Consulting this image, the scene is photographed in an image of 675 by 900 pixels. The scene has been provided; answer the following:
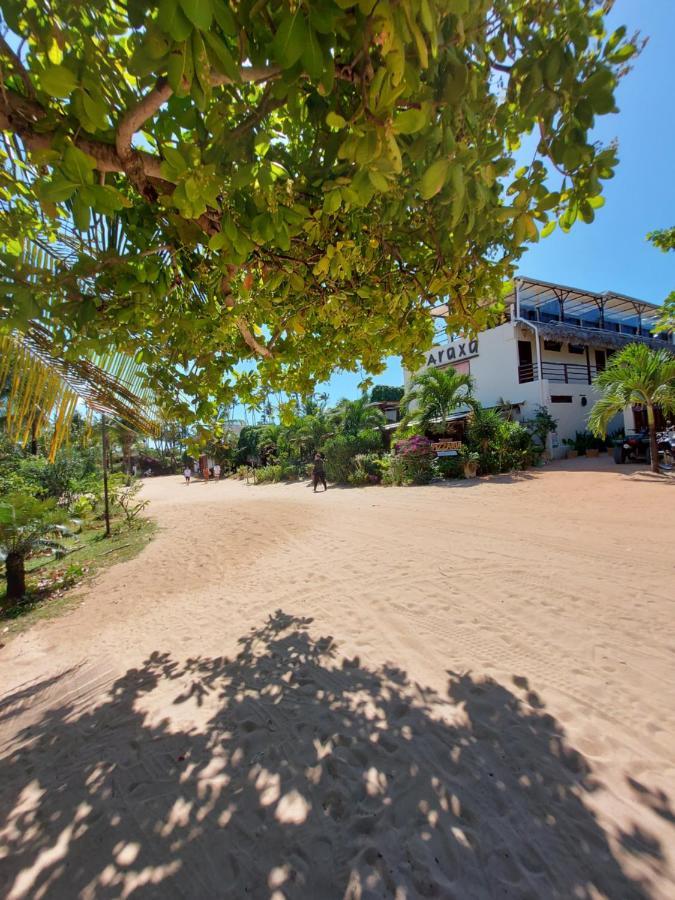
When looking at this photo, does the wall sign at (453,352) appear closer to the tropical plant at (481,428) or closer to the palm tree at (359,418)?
the palm tree at (359,418)

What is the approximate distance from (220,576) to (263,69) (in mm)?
6150

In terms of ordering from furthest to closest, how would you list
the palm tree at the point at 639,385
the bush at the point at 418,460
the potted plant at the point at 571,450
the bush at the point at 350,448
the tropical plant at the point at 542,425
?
the bush at the point at 350,448 < the potted plant at the point at 571,450 < the tropical plant at the point at 542,425 < the bush at the point at 418,460 < the palm tree at the point at 639,385

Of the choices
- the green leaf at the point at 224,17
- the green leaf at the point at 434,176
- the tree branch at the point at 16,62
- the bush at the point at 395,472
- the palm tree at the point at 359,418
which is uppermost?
the palm tree at the point at 359,418

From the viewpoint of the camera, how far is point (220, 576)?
6.21m

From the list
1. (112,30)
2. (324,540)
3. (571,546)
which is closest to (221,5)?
(112,30)

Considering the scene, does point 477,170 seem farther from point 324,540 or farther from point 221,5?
point 324,540

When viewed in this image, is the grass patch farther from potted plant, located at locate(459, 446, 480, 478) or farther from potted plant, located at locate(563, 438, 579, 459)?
potted plant, located at locate(563, 438, 579, 459)

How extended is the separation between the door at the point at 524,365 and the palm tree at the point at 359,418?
7110mm

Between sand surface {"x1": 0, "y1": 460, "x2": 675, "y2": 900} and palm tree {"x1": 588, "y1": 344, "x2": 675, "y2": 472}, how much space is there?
7.62m

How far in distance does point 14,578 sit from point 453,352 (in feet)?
68.2

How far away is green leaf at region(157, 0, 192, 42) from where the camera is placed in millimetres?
855

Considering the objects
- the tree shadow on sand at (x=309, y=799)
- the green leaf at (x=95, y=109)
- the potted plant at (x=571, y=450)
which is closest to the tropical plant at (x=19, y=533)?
the tree shadow on sand at (x=309, y=799)

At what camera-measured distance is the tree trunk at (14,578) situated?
6266mm

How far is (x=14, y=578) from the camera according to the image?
630 centimetres
